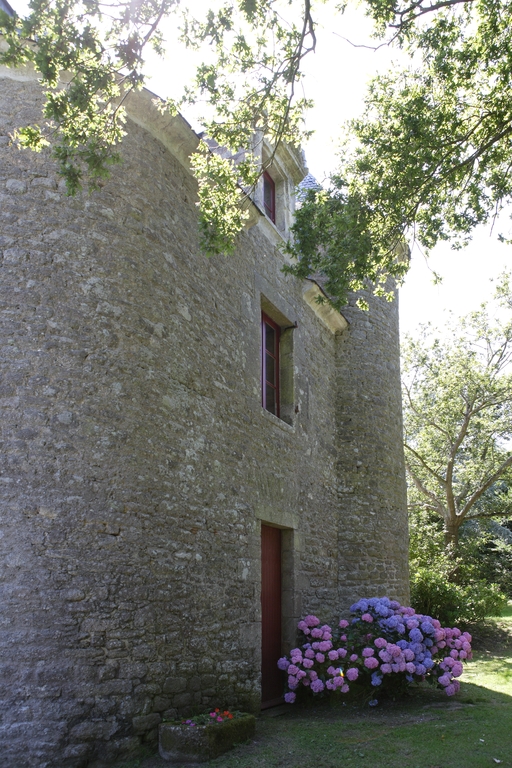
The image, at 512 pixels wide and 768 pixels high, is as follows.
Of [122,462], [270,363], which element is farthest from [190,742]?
[270,363]

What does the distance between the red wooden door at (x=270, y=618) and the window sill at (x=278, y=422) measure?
4.05 ft

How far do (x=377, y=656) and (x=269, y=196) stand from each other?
20.5ft

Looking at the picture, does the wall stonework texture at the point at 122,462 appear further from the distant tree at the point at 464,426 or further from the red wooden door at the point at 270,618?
the distant tree at the point at 464,426

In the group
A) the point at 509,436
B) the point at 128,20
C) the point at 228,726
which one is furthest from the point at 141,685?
the point at 509,436

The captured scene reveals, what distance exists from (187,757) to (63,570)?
1.65 metres

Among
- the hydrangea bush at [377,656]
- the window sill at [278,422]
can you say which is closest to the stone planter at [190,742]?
the hydrangea bush at [377,656]

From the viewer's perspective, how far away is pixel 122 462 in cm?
497

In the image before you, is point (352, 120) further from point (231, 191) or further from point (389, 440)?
point (389, 440)

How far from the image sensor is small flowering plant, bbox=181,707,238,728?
4836mm

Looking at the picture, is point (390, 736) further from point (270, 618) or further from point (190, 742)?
point (270, 618)

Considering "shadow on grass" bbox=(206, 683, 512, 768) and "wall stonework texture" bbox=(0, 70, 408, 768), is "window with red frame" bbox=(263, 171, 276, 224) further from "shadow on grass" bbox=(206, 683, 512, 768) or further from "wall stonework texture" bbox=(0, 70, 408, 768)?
"shadow on grass" bbox=(206, 683, 512, 768)

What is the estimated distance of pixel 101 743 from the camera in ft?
14.3

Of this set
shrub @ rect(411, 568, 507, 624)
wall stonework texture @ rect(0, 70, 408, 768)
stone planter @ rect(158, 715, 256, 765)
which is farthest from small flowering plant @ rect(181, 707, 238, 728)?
shrub @ rect(411, 568, 507, 624)

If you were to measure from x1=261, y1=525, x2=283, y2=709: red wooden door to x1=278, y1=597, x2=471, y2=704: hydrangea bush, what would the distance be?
0.69 ft
